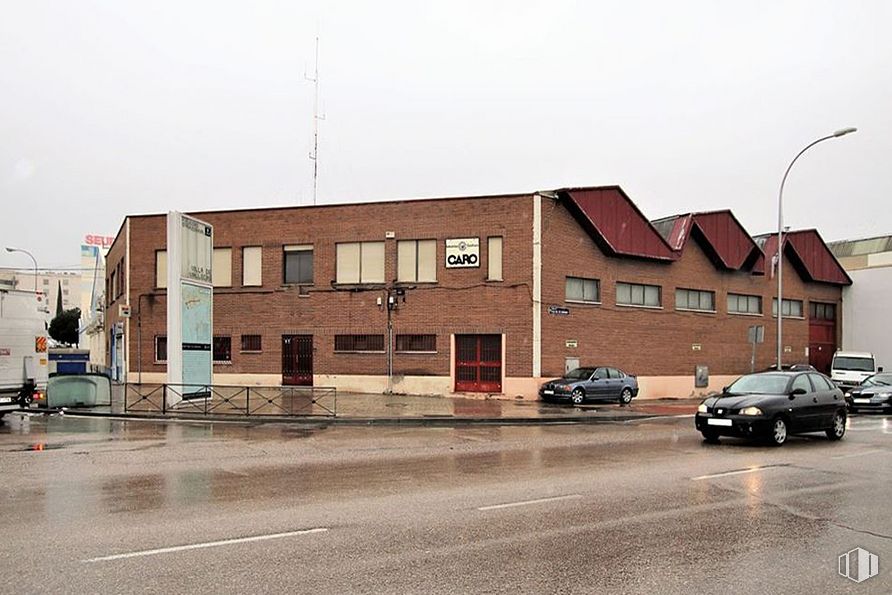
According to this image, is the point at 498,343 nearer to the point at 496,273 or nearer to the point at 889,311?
the point at 496,273

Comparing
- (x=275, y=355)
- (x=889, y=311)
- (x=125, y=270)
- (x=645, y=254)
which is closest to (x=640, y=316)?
(x=645, y=254)

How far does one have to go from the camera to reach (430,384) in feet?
96.1

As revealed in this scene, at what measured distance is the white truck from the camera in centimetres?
1852

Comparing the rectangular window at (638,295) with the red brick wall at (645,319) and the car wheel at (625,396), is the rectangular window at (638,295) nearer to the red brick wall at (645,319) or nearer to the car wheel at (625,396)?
the red brick wall at (645,319)

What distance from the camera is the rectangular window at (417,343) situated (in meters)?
29.6

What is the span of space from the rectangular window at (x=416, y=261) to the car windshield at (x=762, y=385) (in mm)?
15002

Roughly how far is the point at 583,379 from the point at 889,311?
2537cm

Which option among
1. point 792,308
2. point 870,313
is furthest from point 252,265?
point 870,313

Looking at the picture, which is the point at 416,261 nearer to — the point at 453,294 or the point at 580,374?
the point at 453,294

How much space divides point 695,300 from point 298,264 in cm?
1724

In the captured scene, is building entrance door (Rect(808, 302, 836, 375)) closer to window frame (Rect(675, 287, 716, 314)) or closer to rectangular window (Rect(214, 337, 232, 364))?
window frame (Rect(675, 287, 716, 314))

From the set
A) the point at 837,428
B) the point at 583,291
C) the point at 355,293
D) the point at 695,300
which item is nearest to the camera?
the point at 837,428

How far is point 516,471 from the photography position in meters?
12.1

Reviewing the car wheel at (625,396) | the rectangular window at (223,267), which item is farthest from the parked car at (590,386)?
the rectangular window at (223,267)
